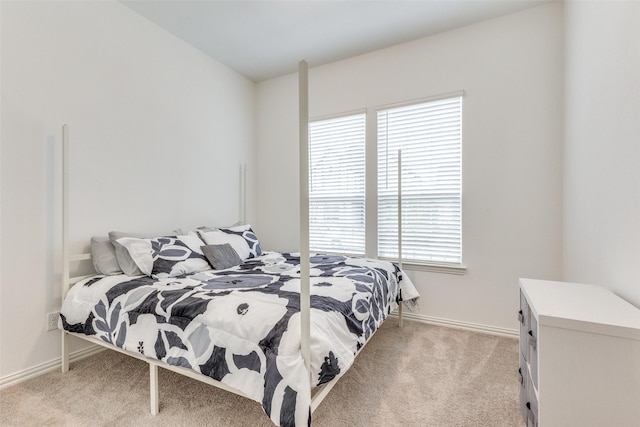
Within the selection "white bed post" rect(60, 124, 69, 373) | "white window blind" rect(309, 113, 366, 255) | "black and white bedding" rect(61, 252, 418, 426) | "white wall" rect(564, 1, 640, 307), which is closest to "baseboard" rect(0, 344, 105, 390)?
"white bed post" rect(60, 124, 69, 373)

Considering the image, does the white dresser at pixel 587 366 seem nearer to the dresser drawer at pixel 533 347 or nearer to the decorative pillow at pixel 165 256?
the dresser drawer at pixel 533 347

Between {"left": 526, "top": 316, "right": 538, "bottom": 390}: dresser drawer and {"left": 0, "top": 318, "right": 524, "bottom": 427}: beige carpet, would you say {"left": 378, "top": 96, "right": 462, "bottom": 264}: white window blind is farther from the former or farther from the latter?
{"left": 526, "top": 316, "right": 538, "bottom": 390}: dresser drawer

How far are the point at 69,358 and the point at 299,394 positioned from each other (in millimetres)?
2010

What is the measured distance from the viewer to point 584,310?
1104 millimetres

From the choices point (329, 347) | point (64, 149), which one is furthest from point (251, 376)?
point (64, 149)

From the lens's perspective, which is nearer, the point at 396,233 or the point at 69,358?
the point at 69,358

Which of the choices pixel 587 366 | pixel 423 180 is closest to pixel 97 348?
pixel 587 366

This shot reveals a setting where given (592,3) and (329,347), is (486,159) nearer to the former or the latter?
(592,3)

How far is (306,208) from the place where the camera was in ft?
3.88

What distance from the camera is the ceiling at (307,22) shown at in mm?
2461

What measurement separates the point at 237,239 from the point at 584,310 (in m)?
2.46

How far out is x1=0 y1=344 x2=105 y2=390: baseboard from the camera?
1840 mm

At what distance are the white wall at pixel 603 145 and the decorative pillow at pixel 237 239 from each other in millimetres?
2481

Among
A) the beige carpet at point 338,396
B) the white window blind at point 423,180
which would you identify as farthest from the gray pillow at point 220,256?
the white window blind at point 423,180
